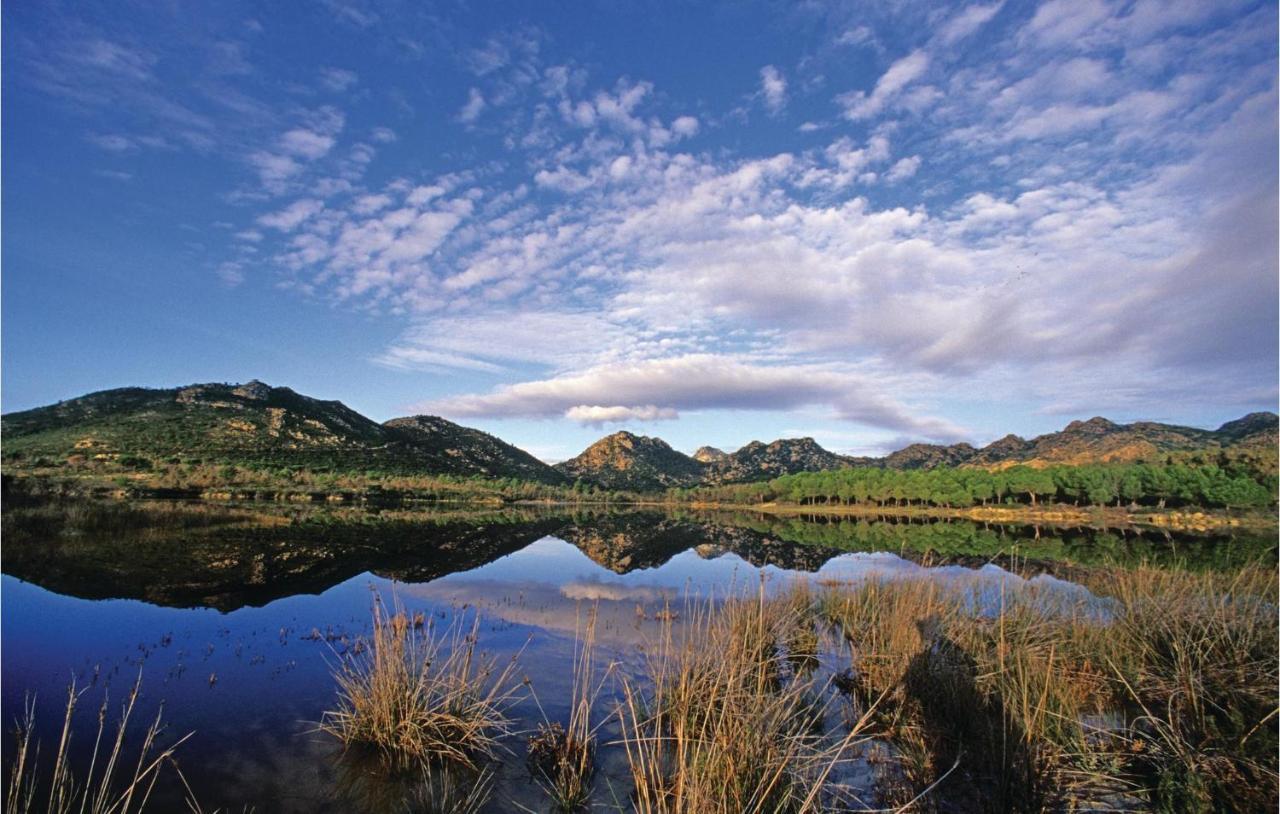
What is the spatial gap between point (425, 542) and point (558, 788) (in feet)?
119

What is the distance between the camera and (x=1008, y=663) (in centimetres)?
873

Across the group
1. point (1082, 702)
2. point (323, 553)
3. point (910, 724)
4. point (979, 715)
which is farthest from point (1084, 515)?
point (910, 724)

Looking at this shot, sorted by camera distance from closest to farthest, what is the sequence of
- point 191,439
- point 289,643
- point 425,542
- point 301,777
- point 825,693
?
point 301,777, point 825,693, point 289,643, point 425,542, point 191,439

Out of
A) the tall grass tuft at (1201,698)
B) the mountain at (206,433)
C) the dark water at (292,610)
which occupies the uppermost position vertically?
the mountain at (206,433)

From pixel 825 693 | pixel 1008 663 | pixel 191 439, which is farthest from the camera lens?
pixel 191 439

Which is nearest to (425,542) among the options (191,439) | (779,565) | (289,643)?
(779,565)

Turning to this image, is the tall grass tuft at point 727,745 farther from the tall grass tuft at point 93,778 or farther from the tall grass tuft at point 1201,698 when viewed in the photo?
the tall grass tuft at point 93,778

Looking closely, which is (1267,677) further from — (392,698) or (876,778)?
(392,698)

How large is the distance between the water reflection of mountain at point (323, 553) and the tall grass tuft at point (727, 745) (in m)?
6.46

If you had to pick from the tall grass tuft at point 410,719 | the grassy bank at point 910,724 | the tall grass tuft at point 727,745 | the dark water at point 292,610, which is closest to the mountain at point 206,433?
the dark water at point 292,610

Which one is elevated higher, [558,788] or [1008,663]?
[1008,663]

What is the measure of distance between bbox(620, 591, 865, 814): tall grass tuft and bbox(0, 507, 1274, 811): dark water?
0.89 meters

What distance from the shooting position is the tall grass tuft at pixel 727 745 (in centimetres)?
452

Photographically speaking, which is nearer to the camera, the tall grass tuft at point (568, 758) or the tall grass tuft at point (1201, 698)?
the tall grass tuft at point (1201, 698)
